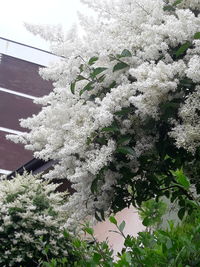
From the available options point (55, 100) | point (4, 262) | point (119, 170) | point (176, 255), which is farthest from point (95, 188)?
point (4, 262)

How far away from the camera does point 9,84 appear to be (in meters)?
12.9

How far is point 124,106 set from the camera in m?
1.92

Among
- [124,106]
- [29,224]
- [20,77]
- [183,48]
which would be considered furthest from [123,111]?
[20,77]

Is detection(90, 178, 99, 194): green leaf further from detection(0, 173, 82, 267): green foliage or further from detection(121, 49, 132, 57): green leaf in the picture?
detection(0, 173, 82, 267): green foliage

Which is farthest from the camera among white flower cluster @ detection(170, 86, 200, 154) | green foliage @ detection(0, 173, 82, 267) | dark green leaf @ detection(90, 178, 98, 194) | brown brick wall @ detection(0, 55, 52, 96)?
brown brick wall @ detection(0, 55, 52, 96)

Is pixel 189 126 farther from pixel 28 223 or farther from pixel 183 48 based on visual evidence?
pixel 28 223

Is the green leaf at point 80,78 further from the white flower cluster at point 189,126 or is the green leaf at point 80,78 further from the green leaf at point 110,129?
the white flower cluster at point 189,126

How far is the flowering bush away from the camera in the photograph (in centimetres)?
408

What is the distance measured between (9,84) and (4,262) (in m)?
9.41

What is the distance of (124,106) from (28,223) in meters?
2.68

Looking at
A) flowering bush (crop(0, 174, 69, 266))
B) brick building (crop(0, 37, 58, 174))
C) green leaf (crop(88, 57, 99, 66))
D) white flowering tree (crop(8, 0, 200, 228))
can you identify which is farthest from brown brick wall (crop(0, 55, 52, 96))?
green leaf (crop(88, 57, 99, 66))

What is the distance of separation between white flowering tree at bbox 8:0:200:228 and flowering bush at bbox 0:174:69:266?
1845 millimetres

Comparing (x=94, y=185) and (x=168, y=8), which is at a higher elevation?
→ (x=168, y=8)

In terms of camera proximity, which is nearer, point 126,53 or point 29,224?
point 126,53
